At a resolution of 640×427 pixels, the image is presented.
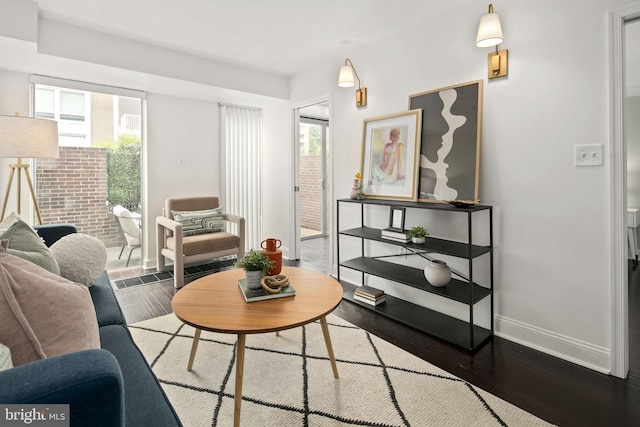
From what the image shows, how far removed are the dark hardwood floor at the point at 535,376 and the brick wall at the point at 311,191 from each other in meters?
3.70

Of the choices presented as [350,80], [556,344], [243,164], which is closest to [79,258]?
[350,80]

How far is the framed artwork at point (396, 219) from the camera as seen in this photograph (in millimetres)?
2756

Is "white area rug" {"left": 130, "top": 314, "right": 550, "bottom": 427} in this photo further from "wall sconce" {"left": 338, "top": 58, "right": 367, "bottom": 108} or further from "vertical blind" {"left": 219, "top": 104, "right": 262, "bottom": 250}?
"vertical blind" {"left": 219, "top": 104, "right": 262, "bottom": 250}

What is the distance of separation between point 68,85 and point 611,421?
503cm

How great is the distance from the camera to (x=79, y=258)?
5.74 ft

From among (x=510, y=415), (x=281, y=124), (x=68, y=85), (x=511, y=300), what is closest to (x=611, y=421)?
(x=510, y=415)

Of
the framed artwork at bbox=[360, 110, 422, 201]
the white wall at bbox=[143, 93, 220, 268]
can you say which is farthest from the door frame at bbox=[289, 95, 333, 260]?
the framed artwork at bbox=[360, 110, 422, 201]

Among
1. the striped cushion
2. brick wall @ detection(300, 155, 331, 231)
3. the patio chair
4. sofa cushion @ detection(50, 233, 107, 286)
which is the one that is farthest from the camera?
brick wall @ detection(300, 155, 331, 231)

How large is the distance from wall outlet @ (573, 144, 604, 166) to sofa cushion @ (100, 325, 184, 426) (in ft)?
7.89

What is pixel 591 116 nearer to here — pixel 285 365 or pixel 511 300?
pixel 511 300

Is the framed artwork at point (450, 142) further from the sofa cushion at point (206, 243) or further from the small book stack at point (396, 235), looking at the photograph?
the sofa cushion at point (206, 243)

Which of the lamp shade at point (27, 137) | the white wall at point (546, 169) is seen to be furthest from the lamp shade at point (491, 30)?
the lamp shade at point (27, 137)

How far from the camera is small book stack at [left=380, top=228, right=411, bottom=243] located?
2.62m

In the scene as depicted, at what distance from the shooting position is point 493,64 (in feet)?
→ 7.56
